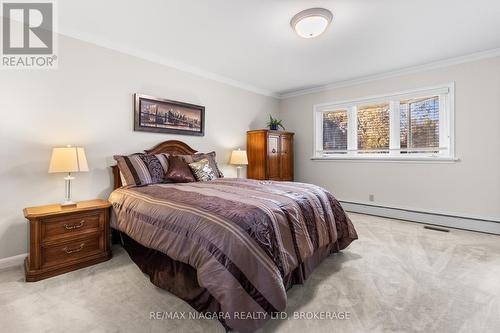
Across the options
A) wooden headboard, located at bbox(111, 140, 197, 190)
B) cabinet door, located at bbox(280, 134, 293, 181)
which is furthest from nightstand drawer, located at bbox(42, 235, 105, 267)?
cabinet door, located at bbox(280, 134, 293, 181)

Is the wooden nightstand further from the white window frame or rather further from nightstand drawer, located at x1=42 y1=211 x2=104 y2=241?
the white window frame

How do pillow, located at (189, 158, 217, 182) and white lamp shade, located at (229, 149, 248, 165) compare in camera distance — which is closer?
pillow, located at (189, 158, 217, 182)

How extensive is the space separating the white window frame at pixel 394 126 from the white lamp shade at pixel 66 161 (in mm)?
3990

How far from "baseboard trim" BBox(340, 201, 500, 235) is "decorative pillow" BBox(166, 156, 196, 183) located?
3042 mm

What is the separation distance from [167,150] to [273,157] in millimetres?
1998

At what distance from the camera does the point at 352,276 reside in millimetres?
2152

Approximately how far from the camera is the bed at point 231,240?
1.43 m

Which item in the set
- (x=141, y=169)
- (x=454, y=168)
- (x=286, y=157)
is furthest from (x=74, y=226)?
(x=454, y=168)

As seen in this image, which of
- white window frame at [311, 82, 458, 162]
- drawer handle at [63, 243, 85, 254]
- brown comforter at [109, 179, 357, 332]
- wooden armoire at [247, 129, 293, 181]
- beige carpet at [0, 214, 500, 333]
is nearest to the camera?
brown comforter at [109, 179, 357, 332]

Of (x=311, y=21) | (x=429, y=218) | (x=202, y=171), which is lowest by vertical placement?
(x=429, y=218)

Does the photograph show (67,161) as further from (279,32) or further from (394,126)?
(394,126)

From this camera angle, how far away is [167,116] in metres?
3.59

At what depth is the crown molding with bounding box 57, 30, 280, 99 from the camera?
2.82 metres

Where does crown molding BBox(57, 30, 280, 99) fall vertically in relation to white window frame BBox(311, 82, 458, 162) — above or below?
above
